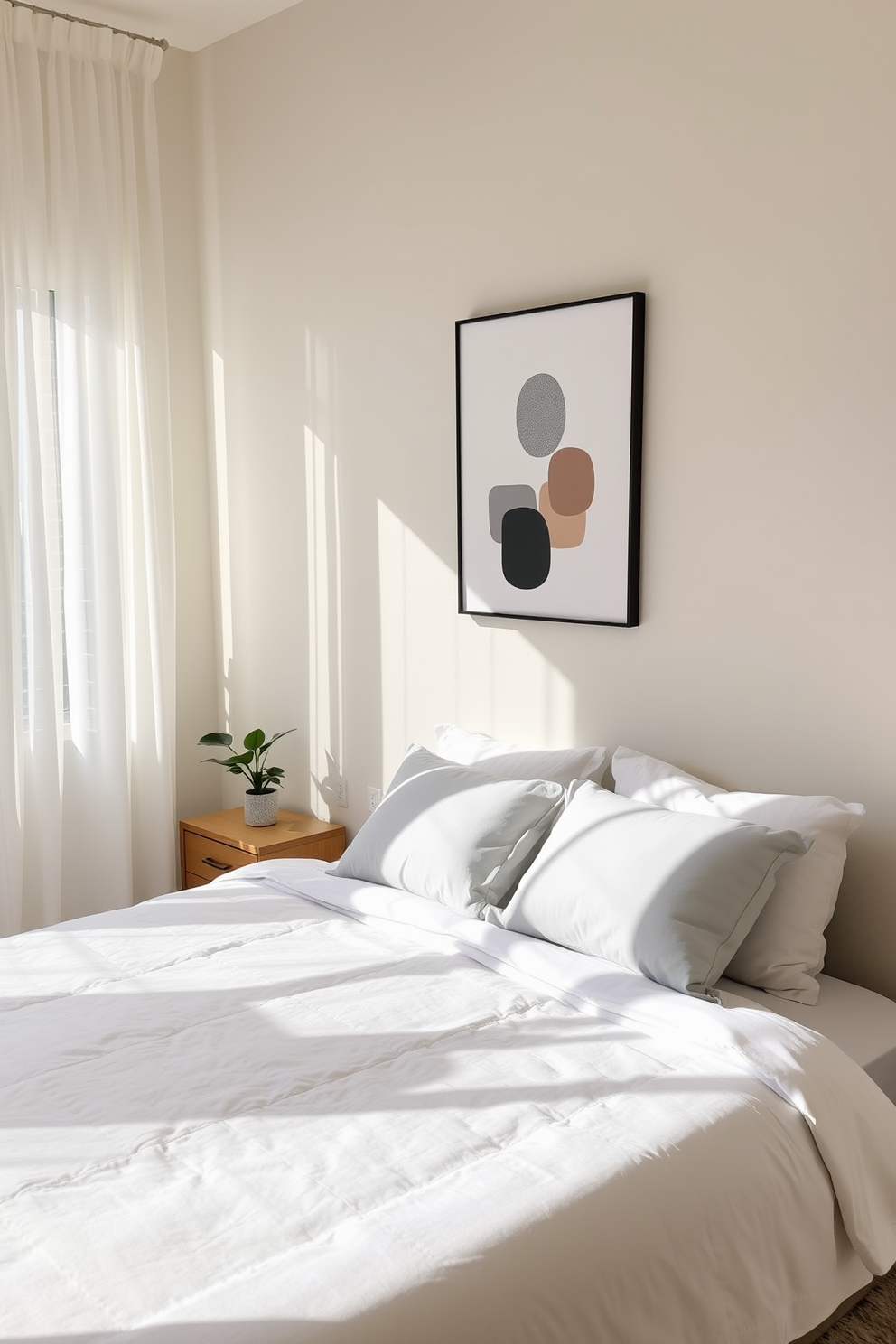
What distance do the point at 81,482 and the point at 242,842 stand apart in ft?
4.11

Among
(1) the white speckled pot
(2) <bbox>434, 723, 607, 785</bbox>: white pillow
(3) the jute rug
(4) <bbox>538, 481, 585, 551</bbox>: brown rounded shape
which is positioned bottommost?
(3) the jute rug

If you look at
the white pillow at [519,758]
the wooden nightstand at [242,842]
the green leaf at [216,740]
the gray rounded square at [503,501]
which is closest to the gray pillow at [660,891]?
the white pillow at [519,758]

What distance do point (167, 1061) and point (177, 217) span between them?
3.05m

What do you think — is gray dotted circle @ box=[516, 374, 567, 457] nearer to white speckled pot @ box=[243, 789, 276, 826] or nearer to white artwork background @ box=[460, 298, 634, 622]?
white artwork background @ box=[460, 298, 634, 622]

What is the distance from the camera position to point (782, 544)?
256cm

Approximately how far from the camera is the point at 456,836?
271 centimetres

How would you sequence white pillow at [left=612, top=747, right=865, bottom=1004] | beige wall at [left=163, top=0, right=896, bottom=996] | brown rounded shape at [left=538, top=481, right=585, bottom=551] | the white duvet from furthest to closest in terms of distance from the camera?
1. brown rounded shape at [left=538, top=481, right=585, bottom=551]
2. beige wall at [left=163, top=0, right=896, bottom=996]
3. white pillow at [left=612, top=747, right=865, bottom=1004]
4. the white duvet

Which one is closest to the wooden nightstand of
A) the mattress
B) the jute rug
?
the mattress

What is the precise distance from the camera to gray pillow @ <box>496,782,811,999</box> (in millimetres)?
2193

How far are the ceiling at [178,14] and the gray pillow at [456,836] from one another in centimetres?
248

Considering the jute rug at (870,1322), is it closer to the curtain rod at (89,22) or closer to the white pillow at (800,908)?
the white pillow at (800,908)

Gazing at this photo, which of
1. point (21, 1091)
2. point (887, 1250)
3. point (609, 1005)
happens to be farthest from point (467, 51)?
point (887, 1250)

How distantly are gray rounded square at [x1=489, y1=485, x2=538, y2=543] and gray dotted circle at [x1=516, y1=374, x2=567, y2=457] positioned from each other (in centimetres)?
10

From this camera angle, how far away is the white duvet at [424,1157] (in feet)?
4.82
